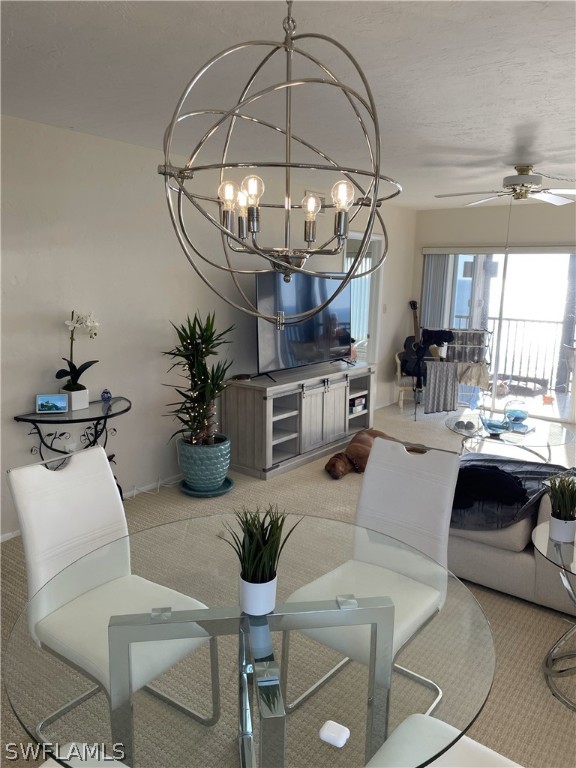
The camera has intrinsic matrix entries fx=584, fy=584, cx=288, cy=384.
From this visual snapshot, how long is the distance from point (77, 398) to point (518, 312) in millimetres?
5591

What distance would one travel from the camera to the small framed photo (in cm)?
357

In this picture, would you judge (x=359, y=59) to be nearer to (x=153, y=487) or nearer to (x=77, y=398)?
(x=77, y=398)

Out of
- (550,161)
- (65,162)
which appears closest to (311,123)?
(65,162)

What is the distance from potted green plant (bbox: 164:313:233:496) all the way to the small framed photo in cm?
86

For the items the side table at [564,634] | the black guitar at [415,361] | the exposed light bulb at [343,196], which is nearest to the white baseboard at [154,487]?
the side table at [564,634]

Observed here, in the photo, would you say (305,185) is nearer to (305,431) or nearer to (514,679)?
(305,431)

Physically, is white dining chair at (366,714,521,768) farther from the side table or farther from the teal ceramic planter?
the teal ceramic planter

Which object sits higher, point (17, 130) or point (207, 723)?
point (17, 130)

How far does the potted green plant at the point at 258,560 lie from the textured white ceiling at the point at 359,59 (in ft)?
5.08

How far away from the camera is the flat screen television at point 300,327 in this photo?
16.3 ft

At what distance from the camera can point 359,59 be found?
2219 millimetres

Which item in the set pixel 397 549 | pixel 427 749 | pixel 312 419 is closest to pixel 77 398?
pixel 312 419

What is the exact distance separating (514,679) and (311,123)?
9.48 feet

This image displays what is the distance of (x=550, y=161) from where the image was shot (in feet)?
13.3
